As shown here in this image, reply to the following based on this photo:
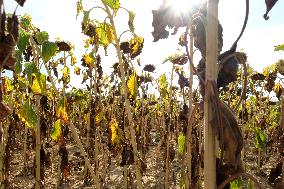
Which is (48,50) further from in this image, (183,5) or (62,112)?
(183,5)

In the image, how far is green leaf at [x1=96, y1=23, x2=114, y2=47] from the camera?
3.01 metres

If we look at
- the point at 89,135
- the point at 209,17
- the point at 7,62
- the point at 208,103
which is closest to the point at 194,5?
the point at 209,17

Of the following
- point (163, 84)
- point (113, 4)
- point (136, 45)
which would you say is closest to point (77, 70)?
point (163, 84)

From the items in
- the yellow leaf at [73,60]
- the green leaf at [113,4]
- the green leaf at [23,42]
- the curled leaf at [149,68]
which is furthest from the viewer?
the yellow leaf at [73,60]

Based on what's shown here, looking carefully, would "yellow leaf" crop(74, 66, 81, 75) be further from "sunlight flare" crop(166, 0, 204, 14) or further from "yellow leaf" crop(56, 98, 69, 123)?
"sunlight flare" crop(166, 0, 204, 14)

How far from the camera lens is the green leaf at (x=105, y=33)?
3007 millimetres

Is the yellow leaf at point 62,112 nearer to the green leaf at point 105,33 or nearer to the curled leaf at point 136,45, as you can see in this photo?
the green leaf at point 105,33

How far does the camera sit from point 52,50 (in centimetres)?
236

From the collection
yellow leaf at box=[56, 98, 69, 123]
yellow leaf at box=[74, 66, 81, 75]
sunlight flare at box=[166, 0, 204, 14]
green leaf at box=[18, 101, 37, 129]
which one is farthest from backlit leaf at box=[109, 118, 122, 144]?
yellow leaf at box=[74, 66, 81, 75]

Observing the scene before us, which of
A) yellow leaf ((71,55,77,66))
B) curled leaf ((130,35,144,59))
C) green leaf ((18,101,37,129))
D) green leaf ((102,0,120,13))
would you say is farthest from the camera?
yellow leaf ((71,55,77,66))

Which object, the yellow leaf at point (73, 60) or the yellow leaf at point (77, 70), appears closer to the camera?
the yellow leaf at point (73, 60)

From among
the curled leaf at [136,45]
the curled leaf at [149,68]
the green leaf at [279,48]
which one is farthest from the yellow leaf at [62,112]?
the curled leaf at [149,68]

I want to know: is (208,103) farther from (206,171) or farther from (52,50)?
(52,50)

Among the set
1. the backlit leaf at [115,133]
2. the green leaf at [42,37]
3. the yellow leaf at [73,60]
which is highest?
the yellow leaf at [73,60]
